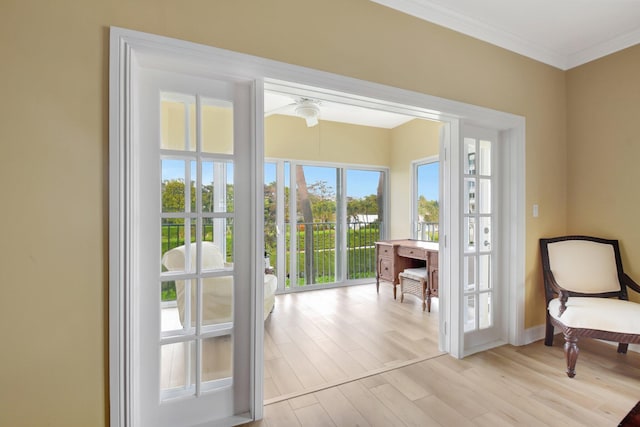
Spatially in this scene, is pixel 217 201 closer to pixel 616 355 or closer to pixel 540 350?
pixel 540 350

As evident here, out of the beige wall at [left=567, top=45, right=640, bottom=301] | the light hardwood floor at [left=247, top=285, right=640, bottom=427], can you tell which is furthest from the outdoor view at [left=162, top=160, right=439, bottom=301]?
the beige wall at [left=567, top=45, right=640, bottom=301]

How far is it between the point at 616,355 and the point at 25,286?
4.08 metres

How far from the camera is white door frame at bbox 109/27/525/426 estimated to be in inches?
53.7

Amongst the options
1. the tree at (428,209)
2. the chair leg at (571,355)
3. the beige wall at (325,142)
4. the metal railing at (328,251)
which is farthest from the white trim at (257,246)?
the tree at (428,209)

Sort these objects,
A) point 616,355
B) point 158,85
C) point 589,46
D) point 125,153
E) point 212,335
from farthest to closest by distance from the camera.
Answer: point 589,46, point 616,355, point 212,335, point 158,85, point 125,153

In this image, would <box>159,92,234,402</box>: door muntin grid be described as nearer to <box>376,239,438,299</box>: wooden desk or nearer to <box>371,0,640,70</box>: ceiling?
<box>371,0,640,70</box>: ceiling

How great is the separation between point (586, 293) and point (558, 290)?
1.21 feet

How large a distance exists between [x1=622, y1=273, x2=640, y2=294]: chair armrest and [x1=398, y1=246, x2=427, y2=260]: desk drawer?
1748 millimetres

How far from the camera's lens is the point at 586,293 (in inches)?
100

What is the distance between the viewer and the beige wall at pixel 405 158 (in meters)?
4.53

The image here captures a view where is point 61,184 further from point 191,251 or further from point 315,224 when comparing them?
point 315,224

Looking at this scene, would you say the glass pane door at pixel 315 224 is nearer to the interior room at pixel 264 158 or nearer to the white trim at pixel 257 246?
the interior room at pixel 264 158

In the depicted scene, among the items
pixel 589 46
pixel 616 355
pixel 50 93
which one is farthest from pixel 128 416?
pixel 589 46

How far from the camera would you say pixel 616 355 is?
96.7 inches
